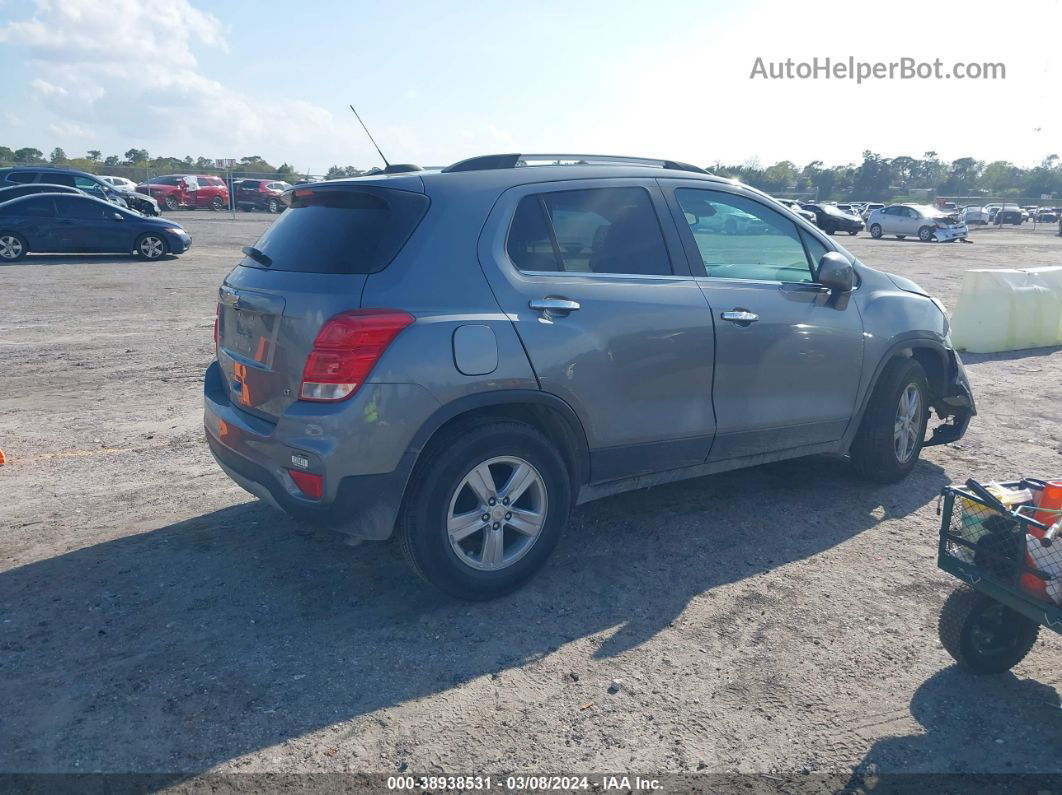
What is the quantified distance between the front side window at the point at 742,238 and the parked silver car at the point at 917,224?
38.0m

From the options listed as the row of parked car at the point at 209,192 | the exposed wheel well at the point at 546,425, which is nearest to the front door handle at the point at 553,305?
the exposed wheel well at the point at 546,425

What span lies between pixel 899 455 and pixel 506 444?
3061 mm

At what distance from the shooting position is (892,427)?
5707mm

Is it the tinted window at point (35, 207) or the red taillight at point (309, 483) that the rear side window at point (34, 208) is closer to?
the tinted window at point (35, 207)

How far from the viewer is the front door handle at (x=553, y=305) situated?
4.14 m

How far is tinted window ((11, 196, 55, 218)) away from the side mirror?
1773cm

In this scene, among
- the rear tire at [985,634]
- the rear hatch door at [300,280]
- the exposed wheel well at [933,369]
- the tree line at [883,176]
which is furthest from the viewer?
the tree line at [883,176]

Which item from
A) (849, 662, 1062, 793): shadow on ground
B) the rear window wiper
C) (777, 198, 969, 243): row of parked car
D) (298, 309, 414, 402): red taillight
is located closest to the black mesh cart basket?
(849, 662, 1062, 793): shadow on ground

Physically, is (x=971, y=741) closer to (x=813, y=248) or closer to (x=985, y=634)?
(x=985, y=634)

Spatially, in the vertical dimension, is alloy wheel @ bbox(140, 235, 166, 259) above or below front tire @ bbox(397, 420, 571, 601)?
above

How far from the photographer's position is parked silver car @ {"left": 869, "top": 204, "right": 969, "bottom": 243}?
3975 cm

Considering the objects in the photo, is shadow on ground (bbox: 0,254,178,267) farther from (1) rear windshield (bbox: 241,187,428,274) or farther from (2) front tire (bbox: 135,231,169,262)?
(1) rear windshield (bbox: 241,187,428,274)

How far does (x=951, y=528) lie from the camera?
3.72 m

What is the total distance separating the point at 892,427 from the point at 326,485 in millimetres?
3639
